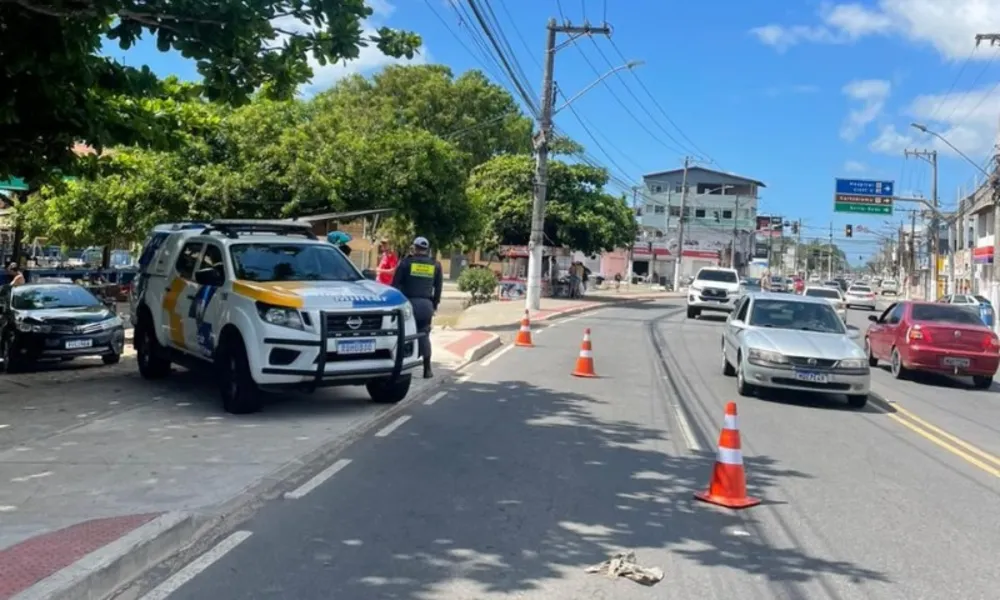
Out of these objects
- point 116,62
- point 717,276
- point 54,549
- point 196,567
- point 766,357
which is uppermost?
point 116,62

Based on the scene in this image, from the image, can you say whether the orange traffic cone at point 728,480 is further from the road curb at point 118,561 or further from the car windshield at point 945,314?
the car windshield at point 945,314

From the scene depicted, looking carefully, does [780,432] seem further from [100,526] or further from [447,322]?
[447,322]

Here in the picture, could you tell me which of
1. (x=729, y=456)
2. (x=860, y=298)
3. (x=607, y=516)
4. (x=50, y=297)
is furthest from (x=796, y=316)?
(x=860, y=298)

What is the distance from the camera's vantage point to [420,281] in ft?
41.9

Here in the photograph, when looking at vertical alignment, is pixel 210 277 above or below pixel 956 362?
above

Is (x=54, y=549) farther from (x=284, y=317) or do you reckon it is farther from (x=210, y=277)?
(x=210, y=277)

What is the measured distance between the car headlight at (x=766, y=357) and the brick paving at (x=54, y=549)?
356 inches

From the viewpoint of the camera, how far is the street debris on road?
5379 millimetres

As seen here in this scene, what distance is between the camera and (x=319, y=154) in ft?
79.3

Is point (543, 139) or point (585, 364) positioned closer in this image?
point (585, 364)

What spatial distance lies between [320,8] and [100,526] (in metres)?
5.07

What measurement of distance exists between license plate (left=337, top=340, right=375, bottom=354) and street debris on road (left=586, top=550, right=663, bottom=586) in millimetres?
5056

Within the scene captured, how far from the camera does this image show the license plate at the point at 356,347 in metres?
10.0

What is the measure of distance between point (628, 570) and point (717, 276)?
103 ft
